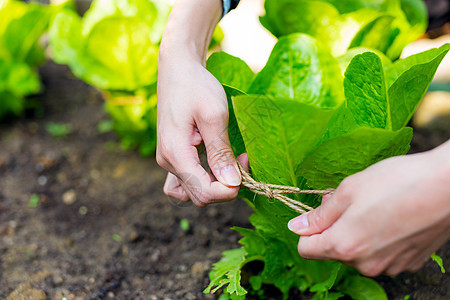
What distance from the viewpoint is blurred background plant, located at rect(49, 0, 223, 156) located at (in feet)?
5.57

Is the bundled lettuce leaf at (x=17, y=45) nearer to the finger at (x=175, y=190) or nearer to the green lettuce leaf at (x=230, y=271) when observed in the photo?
the finger at (x=175, y=190)

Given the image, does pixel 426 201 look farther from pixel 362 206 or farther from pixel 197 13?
pixel 197 13

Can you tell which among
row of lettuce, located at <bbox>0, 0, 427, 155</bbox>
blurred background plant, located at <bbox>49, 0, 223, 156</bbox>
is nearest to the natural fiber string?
row of lettuce, located at <bbox>0, 0, 427, 155</bbox>

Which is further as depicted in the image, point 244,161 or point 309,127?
point 244,161

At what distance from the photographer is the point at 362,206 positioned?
65 centimetres

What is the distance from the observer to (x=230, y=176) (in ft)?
2.76

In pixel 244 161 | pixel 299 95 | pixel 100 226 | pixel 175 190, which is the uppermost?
pixel 299 95

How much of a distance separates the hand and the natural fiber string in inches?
3.6

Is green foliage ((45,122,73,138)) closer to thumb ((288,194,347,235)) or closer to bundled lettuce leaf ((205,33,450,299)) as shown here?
bundled lettuce leaf ((205,33,450,299))

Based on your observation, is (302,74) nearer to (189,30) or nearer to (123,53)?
(189,30)

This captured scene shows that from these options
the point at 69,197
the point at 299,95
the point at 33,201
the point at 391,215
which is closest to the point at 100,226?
the point at 69,197

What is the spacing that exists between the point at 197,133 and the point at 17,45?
1697 millimetres

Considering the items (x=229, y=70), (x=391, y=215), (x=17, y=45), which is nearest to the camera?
(x=391, y=215)

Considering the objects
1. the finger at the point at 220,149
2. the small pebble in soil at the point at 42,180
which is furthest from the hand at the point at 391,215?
the small pebble in soil at the point at 42,180
